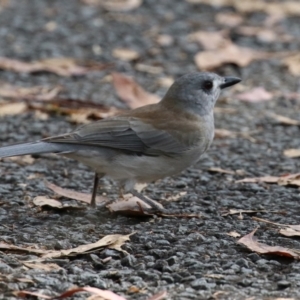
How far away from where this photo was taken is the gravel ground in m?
4.70

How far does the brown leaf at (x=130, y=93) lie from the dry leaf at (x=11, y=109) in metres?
1.04

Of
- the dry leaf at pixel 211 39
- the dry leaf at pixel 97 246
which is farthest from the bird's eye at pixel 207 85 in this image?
the dry leaf at pixel 211 39

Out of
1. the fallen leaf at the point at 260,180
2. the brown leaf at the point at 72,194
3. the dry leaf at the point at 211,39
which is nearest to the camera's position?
the brown leaf at the point at 72,194

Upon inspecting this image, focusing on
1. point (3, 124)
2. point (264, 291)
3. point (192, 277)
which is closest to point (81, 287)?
point (192, 277)

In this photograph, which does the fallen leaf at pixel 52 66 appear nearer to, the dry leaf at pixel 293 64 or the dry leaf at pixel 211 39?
the dry leaf at pixel 211 39

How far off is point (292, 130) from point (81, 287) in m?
4.37

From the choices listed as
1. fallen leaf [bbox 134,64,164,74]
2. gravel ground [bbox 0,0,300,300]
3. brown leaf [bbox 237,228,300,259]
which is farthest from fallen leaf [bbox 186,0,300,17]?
brown leaf [bbox 237,228,300,259]

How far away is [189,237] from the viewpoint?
17.8 ft

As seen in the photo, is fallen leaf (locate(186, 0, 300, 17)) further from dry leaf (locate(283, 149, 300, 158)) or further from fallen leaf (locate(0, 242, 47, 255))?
fallen leaf (locate(0, 242, 47, 255))

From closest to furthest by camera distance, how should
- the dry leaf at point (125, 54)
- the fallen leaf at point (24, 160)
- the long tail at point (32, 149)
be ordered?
the long tail at point (32, 149) < the fallen leaf at point (24, 160) < the dry leaf at point (125, 54)

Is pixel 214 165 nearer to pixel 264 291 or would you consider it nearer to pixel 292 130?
pixel 292 130

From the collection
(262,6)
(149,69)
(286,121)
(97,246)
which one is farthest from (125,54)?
(97,246)

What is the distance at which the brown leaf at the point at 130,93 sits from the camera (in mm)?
8750

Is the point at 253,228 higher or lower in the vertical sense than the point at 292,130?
lower
